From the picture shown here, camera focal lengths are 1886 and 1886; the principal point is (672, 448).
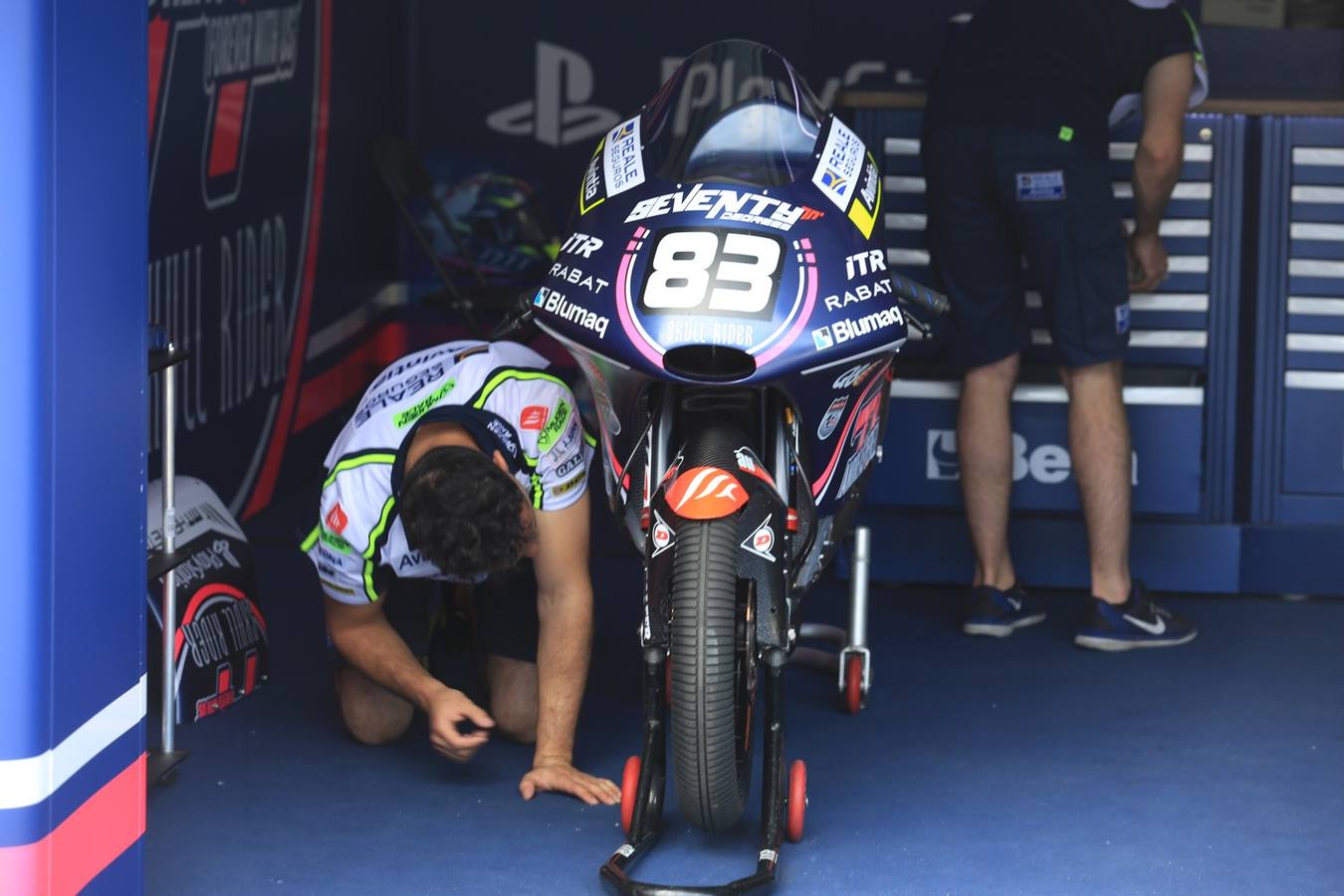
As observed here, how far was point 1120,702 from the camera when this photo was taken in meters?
3.72

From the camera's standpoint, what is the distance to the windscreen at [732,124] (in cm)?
286

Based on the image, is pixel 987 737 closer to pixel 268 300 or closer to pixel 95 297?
pixel 95 297

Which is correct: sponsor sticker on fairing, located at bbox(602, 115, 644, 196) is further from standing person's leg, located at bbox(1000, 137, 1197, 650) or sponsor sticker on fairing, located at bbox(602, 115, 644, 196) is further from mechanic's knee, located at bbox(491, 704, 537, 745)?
standing person's leg, located at bbox(1000, 137, 1197, 650)

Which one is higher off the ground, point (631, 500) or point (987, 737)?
point (631, 500)

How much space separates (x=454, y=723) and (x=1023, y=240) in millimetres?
1793

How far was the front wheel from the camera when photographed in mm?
2592

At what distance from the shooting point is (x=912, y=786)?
3.23 metres

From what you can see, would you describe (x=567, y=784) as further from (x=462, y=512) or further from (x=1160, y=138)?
(x=1160, y=138)

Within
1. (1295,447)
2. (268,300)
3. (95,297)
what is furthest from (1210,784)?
(268,300)

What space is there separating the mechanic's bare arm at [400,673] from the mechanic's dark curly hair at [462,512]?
9.8 inches

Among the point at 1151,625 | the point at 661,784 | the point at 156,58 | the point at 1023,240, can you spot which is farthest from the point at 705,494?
the point at 156,58

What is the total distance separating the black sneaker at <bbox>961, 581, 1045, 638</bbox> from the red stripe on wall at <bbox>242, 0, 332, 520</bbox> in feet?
6.86

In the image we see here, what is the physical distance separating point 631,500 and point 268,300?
2.51m

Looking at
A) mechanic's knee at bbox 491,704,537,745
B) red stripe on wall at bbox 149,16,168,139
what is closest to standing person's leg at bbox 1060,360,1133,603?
mechanic's knee at bbox 491,704,537,745
